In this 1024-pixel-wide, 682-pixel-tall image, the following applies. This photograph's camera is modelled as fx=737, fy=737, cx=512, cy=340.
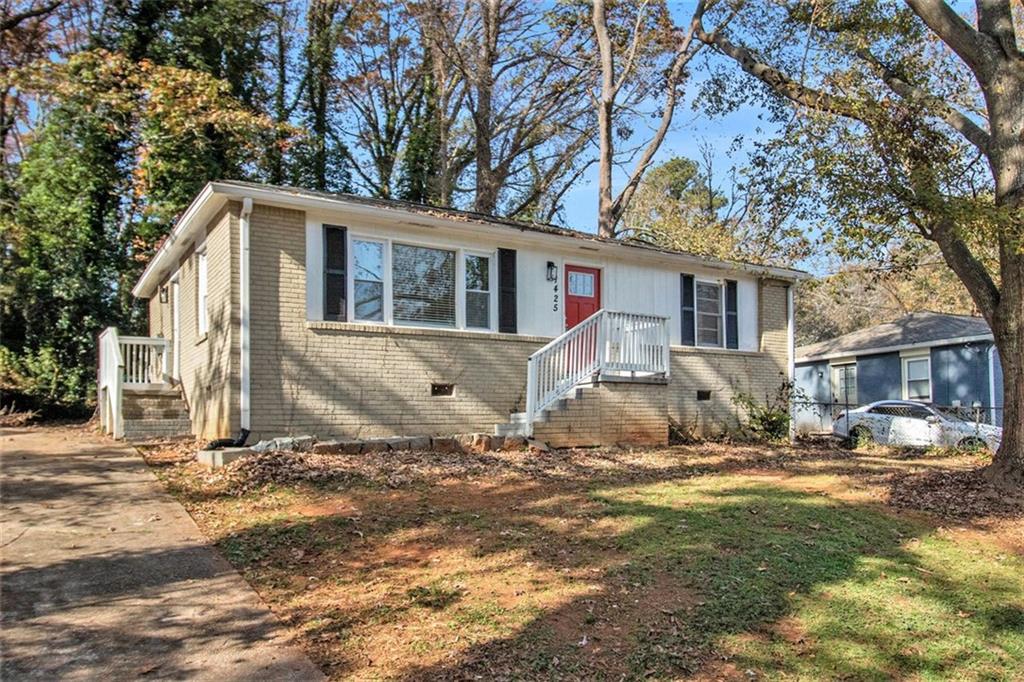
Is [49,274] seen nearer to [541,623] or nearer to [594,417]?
[594,417]

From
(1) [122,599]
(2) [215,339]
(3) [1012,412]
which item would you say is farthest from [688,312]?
(1) [122,599]

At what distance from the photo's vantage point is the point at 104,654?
392cm

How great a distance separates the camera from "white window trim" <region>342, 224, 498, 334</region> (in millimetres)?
10891

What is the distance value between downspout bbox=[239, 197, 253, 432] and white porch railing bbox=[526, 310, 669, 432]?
4.12 meters

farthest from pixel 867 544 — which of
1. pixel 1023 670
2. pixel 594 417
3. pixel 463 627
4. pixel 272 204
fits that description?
pixel 272 204

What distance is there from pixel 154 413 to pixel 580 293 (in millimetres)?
7873

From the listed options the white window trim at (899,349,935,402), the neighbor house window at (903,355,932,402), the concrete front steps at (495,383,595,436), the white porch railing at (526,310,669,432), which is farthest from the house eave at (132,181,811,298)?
the neighbor house window at (903,355,932,402)

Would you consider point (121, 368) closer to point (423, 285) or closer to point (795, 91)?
point (423, 285)

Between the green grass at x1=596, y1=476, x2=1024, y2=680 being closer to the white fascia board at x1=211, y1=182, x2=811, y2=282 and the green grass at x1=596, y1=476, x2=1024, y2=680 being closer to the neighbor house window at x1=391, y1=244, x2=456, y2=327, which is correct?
the neighbor house window at x1=391, y1=244, x2=456, y2=327

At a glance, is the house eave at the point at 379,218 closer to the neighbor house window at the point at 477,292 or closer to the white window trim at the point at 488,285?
the white window trim at the point at 488,285

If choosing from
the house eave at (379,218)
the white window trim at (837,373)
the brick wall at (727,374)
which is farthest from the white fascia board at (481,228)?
the white window trim at (837,373)

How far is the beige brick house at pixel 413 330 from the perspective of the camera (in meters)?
10.2

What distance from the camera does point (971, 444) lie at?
47.9 ft

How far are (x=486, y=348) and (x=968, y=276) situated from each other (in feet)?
22.4
